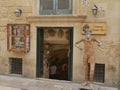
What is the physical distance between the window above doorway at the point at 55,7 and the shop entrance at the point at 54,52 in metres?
0.66

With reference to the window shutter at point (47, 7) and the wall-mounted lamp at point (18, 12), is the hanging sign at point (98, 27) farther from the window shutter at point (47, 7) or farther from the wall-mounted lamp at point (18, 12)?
the wall-mounted lamp at point (18, 12)

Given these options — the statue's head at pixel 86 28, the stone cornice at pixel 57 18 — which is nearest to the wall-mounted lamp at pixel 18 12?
the stone cornice at pixel 57 18

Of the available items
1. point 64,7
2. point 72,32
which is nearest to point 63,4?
point 64,7

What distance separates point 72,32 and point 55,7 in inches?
49.8

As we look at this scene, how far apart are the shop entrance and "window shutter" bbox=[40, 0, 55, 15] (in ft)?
2.23

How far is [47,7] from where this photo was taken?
11.8 metres

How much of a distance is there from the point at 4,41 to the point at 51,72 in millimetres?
2483

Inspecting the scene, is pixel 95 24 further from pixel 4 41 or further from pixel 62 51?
pixel 4 41

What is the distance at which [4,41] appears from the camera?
12.6 metres

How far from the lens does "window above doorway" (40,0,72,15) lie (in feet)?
37.8

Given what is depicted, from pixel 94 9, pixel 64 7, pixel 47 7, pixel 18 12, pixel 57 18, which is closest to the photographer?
pixel 94 9

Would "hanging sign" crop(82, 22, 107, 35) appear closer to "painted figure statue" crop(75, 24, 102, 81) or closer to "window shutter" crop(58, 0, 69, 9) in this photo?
"painted figure statue" crop(75, 24, 102, 81)

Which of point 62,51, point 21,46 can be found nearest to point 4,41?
point 21,46

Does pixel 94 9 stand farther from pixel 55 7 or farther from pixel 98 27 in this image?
pixel 55 7
